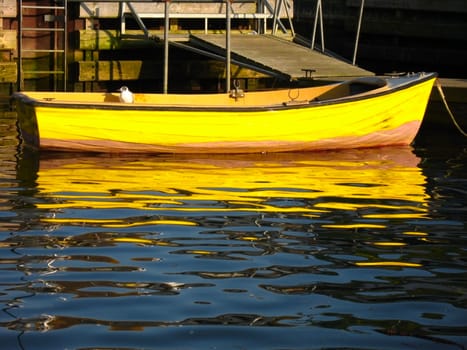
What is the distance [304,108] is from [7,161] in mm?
4157

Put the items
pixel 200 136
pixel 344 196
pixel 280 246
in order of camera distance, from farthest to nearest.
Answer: pixel 200 136, pixel 344 196, pixel 280 246

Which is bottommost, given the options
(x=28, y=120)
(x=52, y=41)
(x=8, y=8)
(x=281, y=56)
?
(x=28, y=120)

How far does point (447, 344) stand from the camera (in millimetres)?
7207

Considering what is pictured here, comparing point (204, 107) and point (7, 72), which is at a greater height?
point (7, 72)

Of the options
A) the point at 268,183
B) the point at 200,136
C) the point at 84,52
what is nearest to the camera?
the point at 268,183

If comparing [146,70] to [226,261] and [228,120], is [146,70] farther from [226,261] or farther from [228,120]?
[226,261]

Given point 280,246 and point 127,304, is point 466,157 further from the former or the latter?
point 127,304

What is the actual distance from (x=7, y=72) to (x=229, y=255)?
1289 cm

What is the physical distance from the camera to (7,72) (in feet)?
70.3

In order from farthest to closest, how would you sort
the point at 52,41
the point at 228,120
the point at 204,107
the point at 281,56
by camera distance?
the point at 52,41 < the point at 281,56 < the point at 228,120 < the point at 204,107

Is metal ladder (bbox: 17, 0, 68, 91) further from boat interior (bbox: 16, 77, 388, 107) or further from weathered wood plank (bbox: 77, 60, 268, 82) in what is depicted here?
boat interior (bbox: 16, 77, 388, 107)

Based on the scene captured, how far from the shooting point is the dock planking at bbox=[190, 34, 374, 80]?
59.8 feet

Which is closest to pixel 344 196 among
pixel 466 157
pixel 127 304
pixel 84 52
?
pixel 466 157

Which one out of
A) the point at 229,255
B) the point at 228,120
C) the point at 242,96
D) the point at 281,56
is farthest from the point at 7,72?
the point at 229,255
